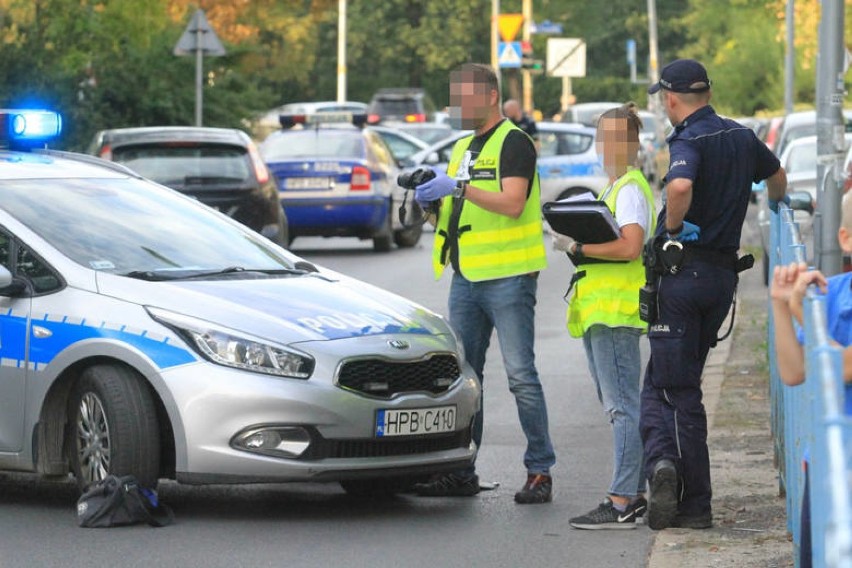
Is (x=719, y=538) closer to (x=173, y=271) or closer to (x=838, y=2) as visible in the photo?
(x=173, y=271)

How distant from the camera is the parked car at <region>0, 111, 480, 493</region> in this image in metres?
7.39

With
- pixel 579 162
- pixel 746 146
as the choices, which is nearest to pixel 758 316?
pixel 746 146

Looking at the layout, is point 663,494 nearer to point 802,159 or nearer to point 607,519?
point 607,519

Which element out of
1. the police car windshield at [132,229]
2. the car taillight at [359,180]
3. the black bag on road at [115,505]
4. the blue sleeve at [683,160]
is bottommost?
the black bag on road at [115,505]

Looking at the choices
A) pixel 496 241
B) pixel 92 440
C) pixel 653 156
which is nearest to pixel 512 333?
pixel 496 241

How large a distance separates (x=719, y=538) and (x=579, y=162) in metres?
20.4

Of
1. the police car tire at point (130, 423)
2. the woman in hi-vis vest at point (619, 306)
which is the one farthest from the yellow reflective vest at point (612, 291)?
the police car tire at point (130, 423)

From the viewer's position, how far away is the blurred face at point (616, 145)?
25.1ft

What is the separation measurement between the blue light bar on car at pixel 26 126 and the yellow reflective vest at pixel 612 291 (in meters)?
2.98

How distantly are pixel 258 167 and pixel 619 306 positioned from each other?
1122cm

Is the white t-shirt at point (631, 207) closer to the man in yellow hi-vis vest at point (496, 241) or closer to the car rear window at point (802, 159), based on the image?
the man in yellow hi-vis vest at point (496, 241)

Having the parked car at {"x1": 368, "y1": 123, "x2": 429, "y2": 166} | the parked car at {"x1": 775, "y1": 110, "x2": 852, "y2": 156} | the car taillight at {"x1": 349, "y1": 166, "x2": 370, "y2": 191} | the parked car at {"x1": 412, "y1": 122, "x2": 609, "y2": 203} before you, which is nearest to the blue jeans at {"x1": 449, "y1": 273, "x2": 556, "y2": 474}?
the car taillight at {"x1": 349, "y1": 166, "x2": 370, "y2": 191}

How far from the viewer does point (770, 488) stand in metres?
8.24

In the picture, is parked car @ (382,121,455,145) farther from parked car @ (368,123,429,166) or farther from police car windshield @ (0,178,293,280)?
police car windshield @ (0,178,293,280)
